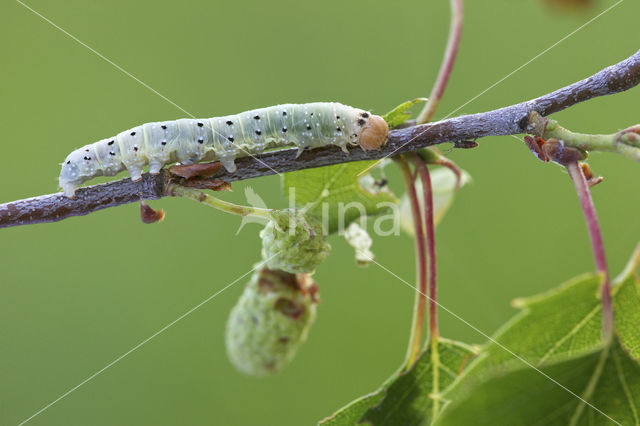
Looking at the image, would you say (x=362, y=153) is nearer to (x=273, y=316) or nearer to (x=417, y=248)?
(x=417, y=248)

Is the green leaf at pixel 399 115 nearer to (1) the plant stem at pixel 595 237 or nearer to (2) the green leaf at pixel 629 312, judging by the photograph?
(1) the plant stem at pixel 595 237

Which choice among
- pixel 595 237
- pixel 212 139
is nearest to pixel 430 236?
pixel 595 237

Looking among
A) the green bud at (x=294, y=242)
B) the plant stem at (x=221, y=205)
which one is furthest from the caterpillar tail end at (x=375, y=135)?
the plant stem at (x=221, y=205)

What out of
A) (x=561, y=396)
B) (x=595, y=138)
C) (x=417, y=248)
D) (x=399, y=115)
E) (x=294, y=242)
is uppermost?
(x=399, y=115)

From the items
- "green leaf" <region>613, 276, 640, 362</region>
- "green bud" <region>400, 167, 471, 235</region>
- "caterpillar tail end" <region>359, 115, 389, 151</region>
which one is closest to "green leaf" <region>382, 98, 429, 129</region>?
"caterpillar tail end" <region>359, 115, 389, 151</region>

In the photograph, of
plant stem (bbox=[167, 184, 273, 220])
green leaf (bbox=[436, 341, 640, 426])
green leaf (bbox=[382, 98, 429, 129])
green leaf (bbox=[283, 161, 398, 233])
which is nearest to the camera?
green leaf (bbox=[436, 341, 640, 426])

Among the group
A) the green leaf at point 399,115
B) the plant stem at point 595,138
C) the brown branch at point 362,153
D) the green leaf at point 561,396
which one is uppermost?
the green leaf at point 399,115

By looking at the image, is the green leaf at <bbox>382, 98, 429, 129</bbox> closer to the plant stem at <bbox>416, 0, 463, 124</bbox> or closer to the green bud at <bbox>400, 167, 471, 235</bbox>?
the plant stem at <bbox>416, 0, 463, 124</bbox>
